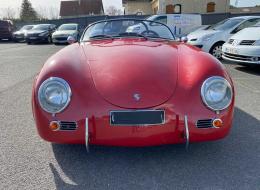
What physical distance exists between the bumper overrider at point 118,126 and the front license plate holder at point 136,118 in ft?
0.09

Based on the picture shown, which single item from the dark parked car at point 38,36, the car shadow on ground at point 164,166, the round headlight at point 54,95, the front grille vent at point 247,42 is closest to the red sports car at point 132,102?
the round headlight at point 54,95

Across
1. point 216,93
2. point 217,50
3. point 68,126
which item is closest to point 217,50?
point 217,50

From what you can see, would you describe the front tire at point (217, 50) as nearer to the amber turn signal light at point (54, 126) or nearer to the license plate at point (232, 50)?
the license plate at point (232, 50)

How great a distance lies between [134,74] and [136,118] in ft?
1.59

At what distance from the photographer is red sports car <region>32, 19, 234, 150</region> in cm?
266

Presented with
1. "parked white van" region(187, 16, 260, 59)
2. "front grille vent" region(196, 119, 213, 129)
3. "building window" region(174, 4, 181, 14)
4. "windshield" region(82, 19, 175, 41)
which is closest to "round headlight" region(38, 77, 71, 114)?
"front grille vent" region(196, 119, 213, 129)

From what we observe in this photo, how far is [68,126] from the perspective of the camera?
2.73m

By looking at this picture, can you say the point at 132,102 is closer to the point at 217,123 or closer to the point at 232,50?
the point at 217,123

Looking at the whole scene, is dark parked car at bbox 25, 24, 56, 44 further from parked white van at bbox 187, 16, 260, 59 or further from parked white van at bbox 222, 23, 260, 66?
parked white van at bbox 222, 23, 260, 66

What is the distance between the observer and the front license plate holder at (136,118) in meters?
2.64

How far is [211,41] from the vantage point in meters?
9.67

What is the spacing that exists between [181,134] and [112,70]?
926mm

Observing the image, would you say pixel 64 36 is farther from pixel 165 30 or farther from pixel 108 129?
pixel 108 129

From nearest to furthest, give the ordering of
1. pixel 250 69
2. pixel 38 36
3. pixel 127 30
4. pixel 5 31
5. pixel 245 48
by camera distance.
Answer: pixel 127 30
pixel 245 48
pixel 250 69
pixel 38 36
pixel 5 31
